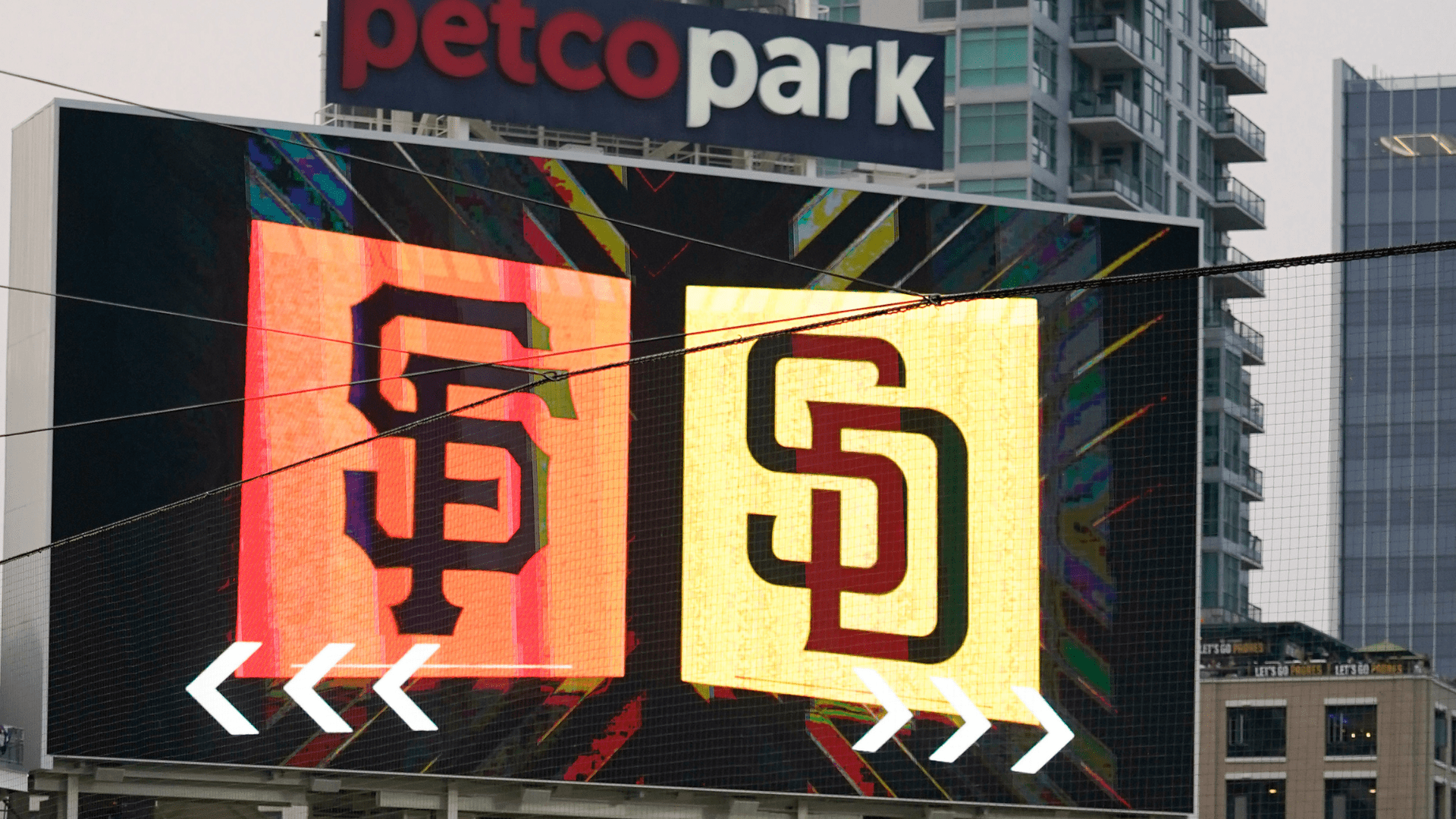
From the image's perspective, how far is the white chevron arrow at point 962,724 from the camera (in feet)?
64.8

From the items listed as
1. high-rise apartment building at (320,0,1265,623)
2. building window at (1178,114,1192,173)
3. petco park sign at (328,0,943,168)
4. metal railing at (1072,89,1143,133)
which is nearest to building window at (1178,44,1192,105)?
high-rise apartment building at (320,0,1265,623)

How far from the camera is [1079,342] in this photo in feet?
66.8

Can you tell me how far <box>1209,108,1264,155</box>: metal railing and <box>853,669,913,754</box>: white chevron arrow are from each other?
41156 millimetres

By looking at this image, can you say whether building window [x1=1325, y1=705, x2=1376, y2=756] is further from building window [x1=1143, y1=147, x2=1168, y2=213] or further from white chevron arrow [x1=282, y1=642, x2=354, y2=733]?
white chevron arrow [x1=282, y1=642, x2=354, y2=733]

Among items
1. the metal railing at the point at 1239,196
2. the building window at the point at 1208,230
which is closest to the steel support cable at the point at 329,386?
the building window at the point at 1208,230

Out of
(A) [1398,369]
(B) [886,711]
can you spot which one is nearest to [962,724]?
(B) [886,711]

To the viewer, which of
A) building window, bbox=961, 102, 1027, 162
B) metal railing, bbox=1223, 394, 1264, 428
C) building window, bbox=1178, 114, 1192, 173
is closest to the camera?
building window, bbox=961, 102, 1027, 162

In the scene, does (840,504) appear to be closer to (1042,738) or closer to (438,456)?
(1042,738)

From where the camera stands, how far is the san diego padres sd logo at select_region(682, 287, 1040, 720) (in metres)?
19.7

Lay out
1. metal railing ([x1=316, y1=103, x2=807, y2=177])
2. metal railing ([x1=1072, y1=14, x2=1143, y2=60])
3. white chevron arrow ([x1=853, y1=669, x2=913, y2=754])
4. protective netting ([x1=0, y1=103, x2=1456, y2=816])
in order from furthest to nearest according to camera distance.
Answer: metal railing ([x1=1072, y1=14, x2=1143, y2=60]) → metal railing ([x1=316, y1=103, x2=807, y2=177]) → white chevron arrow ([x1=853, y1=669, x2=913, y2=754]) → protective netting ([x1=0, y1=103, x2=1456, y2=816])

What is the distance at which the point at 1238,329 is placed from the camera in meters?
58.9

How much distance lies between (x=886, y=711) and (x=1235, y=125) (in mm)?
41985

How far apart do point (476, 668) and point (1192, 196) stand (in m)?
40.3

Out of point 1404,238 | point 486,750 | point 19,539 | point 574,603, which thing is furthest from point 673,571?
point 1404,238
